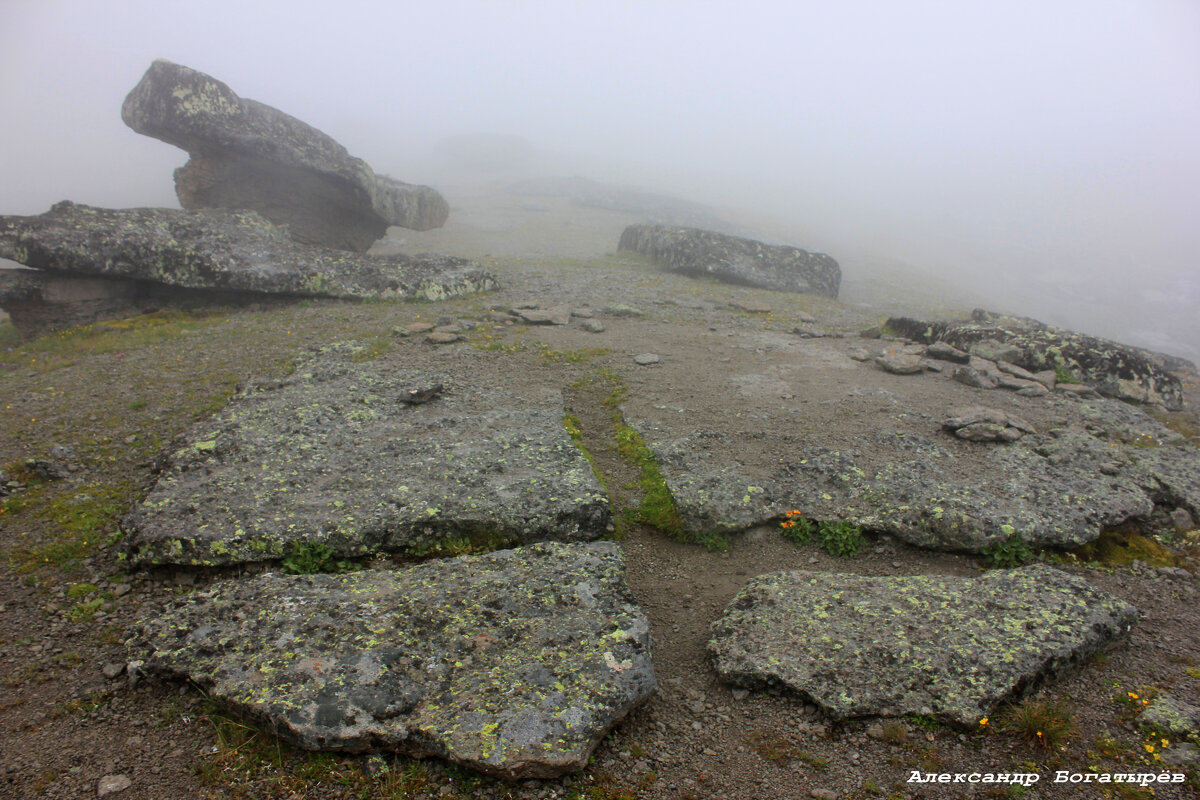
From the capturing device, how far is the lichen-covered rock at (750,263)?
1880 centimetres

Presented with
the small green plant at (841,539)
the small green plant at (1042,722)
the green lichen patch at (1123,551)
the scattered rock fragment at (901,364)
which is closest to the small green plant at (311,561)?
the small green plant at (841,539)

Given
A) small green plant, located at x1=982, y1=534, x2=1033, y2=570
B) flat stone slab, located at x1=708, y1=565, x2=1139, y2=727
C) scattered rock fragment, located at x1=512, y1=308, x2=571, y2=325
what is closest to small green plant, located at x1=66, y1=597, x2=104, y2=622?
flat stone slab, located at x1=708, y1=565, x2=1139, y2=727

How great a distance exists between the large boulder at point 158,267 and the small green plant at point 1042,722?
12370 mm

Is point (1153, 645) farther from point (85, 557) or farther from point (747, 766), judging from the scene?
point (85, 557)

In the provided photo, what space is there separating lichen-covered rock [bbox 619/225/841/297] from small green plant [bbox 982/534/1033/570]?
13868 millimetres

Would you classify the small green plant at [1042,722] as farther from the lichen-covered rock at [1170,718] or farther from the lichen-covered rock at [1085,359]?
the lichen-covered rock at [1085,359]

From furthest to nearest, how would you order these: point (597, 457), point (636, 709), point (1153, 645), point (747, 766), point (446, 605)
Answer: point (597, 457) → point (1153, 645) → point (446, 605) → point (636, 709) → point (747, 766)

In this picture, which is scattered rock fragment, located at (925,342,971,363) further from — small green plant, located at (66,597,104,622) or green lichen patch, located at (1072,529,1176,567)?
small green plant, located at (66,597,104,622)

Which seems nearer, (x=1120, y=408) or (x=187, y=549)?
(x=187, y=549)

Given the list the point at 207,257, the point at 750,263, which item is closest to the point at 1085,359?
the point at 750,263

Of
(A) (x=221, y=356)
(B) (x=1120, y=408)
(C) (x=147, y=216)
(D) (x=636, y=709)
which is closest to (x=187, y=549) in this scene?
(D) (x=636, y=709)

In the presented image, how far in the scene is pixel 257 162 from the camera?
15562mm

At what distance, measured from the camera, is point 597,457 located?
23.2ft

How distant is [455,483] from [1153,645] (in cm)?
595
